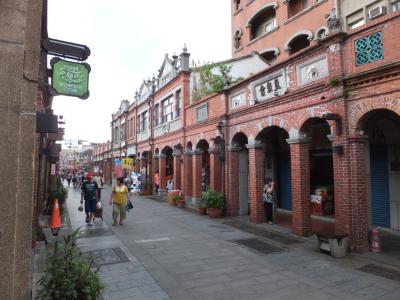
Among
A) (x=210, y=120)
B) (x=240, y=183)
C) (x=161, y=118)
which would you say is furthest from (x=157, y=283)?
(x=161, y=118)

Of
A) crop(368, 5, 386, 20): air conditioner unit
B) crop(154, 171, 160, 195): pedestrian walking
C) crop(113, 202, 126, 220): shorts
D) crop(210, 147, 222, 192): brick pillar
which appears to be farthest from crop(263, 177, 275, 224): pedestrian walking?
crop(154, 171, 160, 195): pedestrian walking

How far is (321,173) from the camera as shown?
13.9 meters

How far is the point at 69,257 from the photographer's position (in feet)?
14.3

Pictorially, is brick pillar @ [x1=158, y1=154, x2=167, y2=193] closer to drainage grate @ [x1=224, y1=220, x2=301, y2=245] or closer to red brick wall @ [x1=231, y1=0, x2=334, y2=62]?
red brick wall @ [x1=231, y1=0, x2=334, y2=62]

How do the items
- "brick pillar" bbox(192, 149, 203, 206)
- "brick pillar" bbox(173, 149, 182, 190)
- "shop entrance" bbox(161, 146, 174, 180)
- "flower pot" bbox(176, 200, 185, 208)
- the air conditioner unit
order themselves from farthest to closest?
"shop entrance" bbox(161, 146, 174, 180)
"brick pillar" bbox(173, 149, 182, 190)
"flower pot" bbox(176, 200, 185, 208)
"brick pillar" bbox(192, 149, 203, 206)
the air conditioner unit

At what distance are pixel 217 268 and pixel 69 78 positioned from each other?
4.91 m

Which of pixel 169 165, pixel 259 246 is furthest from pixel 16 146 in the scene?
pixel 169 165

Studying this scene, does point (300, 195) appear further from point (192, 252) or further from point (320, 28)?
point (320, 28)

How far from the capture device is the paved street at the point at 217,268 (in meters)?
5.68

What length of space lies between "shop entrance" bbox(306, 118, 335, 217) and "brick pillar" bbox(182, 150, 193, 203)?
704 cm

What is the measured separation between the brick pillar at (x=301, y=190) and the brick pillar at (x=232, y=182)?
158 inches

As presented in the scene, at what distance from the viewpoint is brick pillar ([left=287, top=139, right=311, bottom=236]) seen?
984 cm

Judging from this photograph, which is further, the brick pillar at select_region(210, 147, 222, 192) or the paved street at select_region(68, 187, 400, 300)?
the brick pillar at select_region(210, 147, 222, 192)

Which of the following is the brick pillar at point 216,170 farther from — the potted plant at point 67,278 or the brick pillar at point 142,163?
the brick pillar at point 142,163
